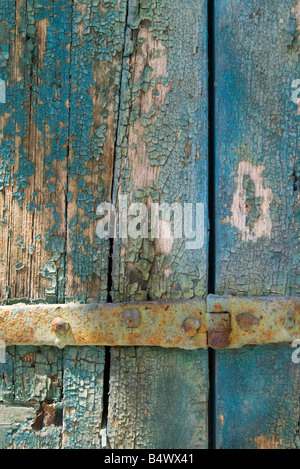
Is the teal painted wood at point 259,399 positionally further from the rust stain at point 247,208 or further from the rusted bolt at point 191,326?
the rust stain at point 247,208

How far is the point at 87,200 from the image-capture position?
875 millimetres

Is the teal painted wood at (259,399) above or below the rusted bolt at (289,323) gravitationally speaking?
below

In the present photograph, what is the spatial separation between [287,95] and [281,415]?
604mm

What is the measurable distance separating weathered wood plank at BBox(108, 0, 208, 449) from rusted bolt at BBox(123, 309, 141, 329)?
4 centimetres

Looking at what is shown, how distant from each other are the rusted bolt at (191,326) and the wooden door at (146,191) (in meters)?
0.05

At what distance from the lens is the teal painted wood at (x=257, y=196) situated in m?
0.83

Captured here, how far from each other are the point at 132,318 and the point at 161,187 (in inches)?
10.1

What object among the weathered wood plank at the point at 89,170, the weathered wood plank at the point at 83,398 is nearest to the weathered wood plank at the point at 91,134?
the weathered wood plank at the point at 89,170

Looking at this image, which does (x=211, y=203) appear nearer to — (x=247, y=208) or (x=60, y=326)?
(x=247, y=208)

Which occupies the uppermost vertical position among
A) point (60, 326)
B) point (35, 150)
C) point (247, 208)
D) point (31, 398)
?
point (35, 150)

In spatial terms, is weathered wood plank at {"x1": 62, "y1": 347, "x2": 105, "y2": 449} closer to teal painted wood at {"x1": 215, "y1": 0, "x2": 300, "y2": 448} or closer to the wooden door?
the wooden door

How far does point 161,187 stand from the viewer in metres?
0.87

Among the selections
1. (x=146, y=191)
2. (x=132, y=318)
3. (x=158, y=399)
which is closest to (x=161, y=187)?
(x=146, y=191)

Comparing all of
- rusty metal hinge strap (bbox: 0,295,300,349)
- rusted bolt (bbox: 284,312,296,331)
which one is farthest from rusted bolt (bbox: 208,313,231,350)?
rusted bolt (bbox: 284,312,296,331)
